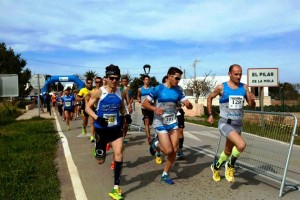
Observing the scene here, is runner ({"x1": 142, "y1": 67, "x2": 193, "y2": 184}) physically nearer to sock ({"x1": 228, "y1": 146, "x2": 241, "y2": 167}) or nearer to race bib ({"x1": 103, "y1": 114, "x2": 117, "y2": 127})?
race bib ({"x1": 103, "y1": 114, "x2": 117, "y2": 127})

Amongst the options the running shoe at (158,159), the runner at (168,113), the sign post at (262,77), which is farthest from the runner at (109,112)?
the sign post at (262,77)

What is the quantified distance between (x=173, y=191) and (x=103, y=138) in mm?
1391

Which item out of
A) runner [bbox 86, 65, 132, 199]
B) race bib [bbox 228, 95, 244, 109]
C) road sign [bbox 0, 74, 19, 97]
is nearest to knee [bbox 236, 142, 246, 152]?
race bib [bbox 228, 95, 244, 109]

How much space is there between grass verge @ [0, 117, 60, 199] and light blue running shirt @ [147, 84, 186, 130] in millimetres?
2049

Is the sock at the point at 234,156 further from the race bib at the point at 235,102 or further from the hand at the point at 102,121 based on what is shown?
the hand at the point at 102,121

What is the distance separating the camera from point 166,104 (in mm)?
6742

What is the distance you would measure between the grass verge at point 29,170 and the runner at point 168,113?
1880 mm

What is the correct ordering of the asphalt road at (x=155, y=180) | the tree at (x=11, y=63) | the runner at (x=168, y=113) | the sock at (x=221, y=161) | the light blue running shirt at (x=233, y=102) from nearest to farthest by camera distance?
the asphalt road at (x=155, y=180) < the light blue running shirt at (x=233, y=102) < the runner at (x=168, y=113) < the sock at (x=221, y=161) < the tree at (x=11, y=63)

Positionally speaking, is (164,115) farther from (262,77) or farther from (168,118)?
(262,77)

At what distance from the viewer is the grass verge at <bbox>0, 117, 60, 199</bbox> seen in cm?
612

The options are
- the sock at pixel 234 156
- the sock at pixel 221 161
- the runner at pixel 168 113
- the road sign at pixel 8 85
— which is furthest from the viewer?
the road sign at pixel 8 85

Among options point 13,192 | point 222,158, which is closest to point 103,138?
point 13,192

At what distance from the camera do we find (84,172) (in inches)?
301

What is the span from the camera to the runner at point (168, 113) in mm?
6531
